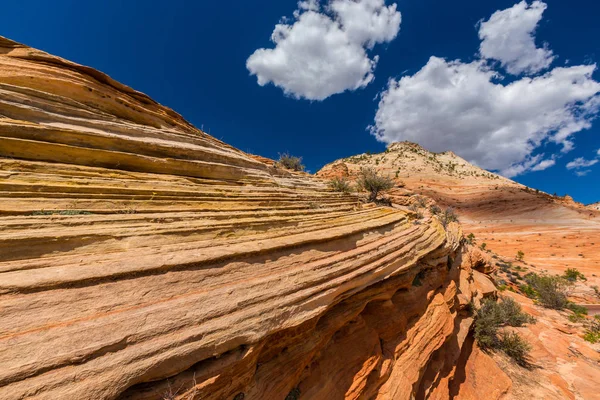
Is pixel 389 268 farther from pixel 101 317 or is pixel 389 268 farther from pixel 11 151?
pixel 11 151

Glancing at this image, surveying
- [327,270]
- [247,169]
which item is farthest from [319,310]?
[247,169]

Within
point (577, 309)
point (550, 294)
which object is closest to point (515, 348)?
point (550, 294)

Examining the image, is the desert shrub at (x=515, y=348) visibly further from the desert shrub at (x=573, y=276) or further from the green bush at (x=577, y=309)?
the desert shrub at (x=573, y=276)

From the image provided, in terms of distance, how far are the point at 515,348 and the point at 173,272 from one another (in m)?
11.6

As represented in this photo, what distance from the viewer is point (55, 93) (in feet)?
16.5

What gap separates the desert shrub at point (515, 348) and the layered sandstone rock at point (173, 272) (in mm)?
2709

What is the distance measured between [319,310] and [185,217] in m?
2.89

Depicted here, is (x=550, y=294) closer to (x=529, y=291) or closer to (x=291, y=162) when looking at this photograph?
(x=529, y=291)

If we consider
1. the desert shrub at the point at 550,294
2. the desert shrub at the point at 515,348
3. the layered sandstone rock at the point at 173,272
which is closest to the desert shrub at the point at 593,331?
the desert shrub at the point at 550,294

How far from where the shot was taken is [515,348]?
28.0 feet

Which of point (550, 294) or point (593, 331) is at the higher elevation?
point (550, 294)

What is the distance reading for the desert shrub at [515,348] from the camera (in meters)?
8.44

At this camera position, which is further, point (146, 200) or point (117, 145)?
point (117, 145)

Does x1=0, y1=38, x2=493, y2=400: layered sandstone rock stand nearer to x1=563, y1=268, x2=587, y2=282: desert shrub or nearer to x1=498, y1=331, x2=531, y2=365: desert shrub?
x1=498, y1=331, x2=531, y2=365: desert shrub
